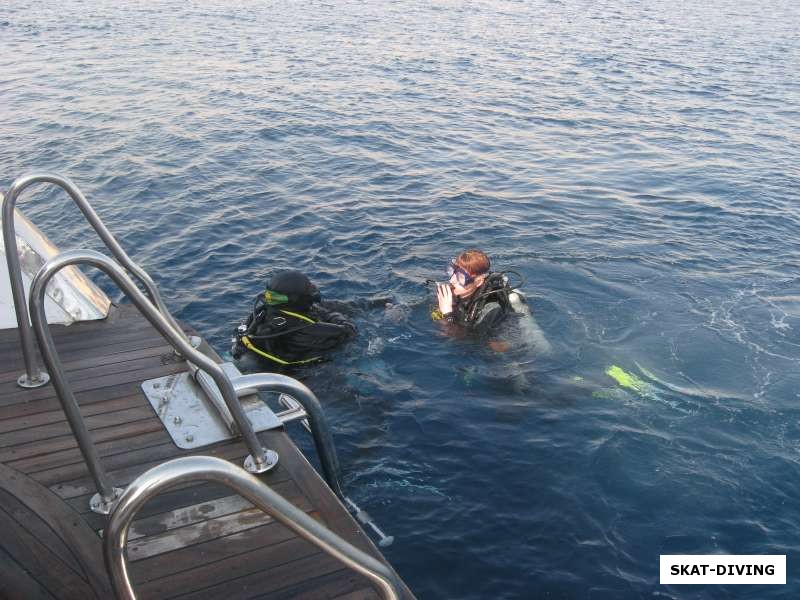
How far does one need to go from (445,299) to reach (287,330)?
6.84ft

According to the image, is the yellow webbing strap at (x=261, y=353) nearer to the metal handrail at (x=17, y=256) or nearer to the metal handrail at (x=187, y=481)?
the metal handrail at (x=17, y=256)

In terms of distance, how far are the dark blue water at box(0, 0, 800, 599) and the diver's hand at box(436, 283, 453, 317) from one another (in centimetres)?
40

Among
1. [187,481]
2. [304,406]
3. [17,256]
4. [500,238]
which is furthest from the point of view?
[500,238]

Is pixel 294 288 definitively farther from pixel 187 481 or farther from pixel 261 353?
pixel 187 481

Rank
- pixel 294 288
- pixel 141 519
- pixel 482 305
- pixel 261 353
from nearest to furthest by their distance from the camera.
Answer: pixel 141 519 → pixel 294 288 → pixel 261 353 → pixel 482 305

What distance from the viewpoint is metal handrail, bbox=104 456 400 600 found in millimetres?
2334

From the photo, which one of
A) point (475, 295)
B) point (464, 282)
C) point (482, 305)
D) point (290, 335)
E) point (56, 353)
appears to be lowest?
point (482, 305)

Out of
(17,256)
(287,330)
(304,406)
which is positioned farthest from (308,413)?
(287,330)

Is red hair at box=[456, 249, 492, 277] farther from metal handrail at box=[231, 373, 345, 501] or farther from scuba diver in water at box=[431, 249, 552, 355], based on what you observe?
metal handrail at box=[231, 373, 345, 501]

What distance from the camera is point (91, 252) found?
385 centimetres

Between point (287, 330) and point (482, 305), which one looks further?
point (482, 305)

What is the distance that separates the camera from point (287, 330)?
7156mm

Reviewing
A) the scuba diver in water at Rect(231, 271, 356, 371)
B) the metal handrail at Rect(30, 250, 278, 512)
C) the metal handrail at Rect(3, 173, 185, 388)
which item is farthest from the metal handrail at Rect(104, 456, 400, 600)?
the scuba diver in water at Rect(231, 271, 356, 371)

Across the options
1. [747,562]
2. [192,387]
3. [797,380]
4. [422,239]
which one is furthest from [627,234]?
[192,387]
